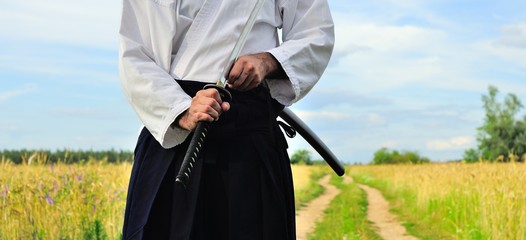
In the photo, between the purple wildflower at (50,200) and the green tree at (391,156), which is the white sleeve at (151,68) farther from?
the green tree at (391,156)

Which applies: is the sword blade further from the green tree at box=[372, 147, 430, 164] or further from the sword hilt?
the green tree at box=[372, 147, 430, 164]

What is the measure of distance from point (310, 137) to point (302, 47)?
0.76 meters

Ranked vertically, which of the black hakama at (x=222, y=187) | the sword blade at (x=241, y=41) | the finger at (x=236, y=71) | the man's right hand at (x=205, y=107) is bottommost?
the black hakama at (x=222, y=187)

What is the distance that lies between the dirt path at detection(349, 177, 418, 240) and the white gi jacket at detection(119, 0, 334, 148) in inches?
336

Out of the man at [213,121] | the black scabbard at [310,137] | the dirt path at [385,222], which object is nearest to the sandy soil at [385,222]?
the dirt path at [385,222]

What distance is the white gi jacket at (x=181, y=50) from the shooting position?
8.87 ft

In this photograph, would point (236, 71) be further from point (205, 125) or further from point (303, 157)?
point (303, 157)

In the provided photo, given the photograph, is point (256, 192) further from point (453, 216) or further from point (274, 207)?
point (453, 216)

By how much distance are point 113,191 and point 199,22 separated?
593 centimetres

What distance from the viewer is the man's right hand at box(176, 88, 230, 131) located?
249cm

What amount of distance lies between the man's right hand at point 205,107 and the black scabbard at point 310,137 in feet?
2.48

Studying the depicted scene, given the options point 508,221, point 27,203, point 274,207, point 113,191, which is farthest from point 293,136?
point 508,221

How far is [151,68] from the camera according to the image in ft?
8.96

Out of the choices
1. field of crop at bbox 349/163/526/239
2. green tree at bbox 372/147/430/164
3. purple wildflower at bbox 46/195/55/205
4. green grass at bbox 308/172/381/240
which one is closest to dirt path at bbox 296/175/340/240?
green grass at bbox 308/172/381/240
